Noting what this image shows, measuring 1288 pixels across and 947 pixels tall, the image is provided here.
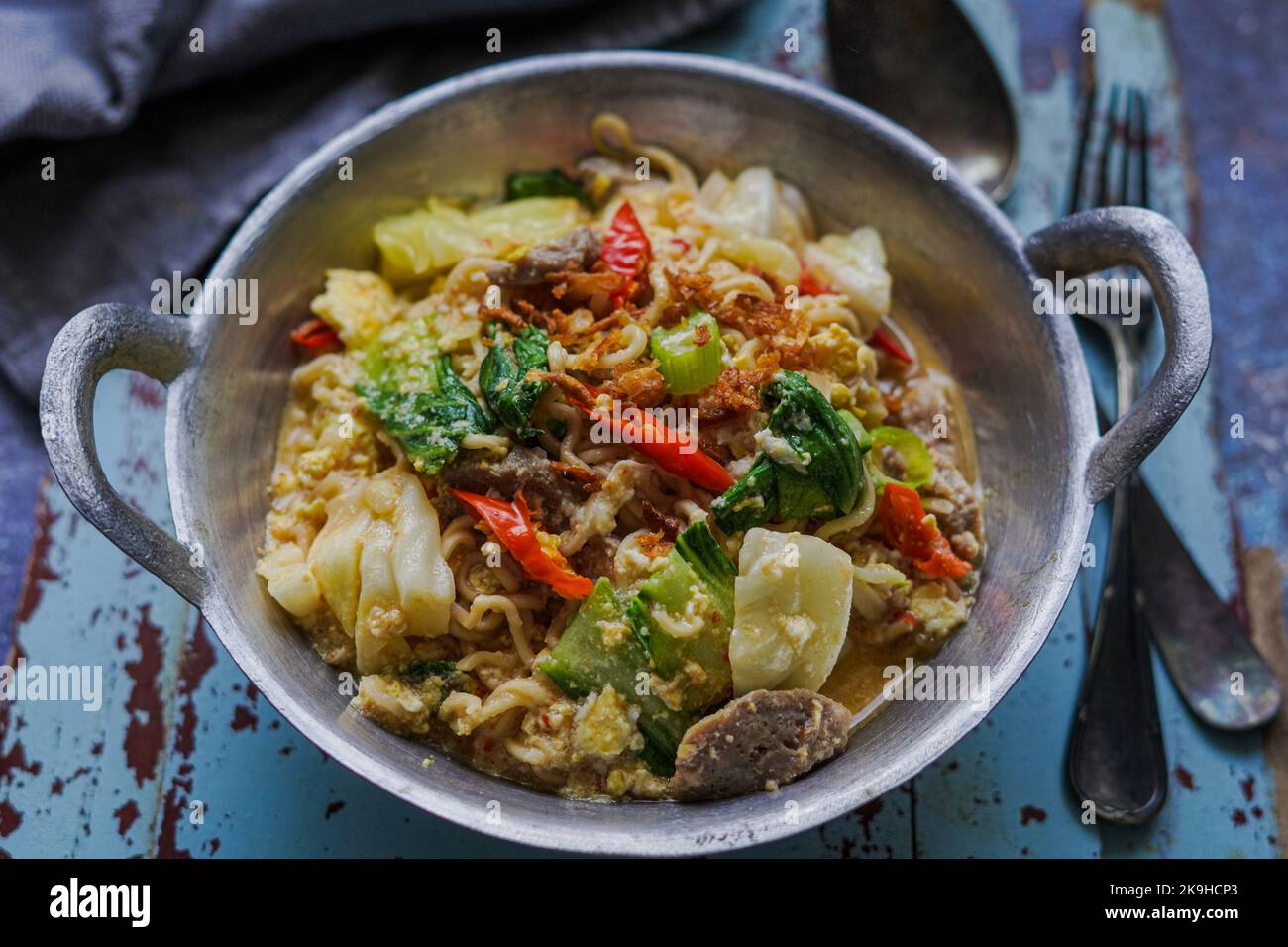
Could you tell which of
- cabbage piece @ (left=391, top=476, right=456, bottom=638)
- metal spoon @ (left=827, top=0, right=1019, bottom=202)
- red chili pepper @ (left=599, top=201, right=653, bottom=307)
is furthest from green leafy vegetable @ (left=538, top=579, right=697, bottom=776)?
metal spoon @ (left=827, top=0, right=1019, bottom=202)

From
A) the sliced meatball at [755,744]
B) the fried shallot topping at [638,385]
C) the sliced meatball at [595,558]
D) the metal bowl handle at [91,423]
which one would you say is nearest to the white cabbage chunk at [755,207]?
the fried shallot topping at [638,385]

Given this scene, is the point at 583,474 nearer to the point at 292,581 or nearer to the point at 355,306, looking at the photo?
the point at 292,581

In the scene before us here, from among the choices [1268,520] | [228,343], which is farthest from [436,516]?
[1268,520]

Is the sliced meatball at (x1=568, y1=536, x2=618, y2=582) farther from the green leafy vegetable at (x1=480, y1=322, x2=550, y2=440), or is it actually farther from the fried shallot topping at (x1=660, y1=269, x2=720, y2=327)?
the fried shallot topping at (x1=660, y1=269, x2=720, y2=327)

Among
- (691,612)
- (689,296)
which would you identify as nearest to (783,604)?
(691,612)

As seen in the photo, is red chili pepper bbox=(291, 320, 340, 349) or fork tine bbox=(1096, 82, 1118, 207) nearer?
red chili pepper bbox=(291, 320, 340, 349)

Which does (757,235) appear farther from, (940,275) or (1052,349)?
(1052,349)

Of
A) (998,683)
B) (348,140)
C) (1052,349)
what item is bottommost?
(998,683)
